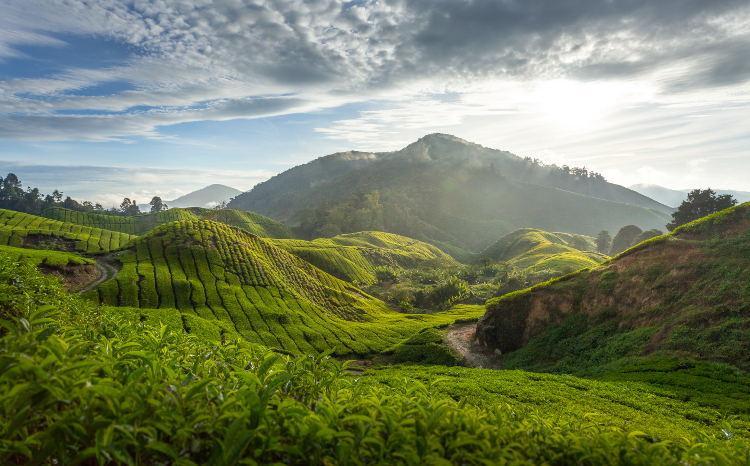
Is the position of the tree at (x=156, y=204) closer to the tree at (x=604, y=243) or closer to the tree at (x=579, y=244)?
the tree at (x=579, y=244)

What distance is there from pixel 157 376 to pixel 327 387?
160cm

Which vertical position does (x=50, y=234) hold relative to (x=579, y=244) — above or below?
above

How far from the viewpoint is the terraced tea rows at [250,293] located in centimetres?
2708

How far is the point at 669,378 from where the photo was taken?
14227 millimetres

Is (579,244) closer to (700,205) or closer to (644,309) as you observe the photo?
(700,205)

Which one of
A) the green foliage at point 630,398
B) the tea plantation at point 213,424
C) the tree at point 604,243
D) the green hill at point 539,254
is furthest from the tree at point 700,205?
the tea plantation at point 213,424

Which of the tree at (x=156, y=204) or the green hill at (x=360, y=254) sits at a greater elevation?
the tree at (x=156, y=204)

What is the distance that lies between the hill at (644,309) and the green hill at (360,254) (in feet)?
132

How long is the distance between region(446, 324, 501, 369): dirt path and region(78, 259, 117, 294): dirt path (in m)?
30.8

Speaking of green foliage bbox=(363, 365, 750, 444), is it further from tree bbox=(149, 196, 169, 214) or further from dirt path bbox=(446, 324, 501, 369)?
tree bbox=(149, 196, 169, 214)

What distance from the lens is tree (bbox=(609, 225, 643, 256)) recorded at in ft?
316

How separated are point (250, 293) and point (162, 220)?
9608 cm

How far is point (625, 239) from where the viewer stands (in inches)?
3836

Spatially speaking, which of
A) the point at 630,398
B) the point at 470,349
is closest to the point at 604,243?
the point at 470,349
